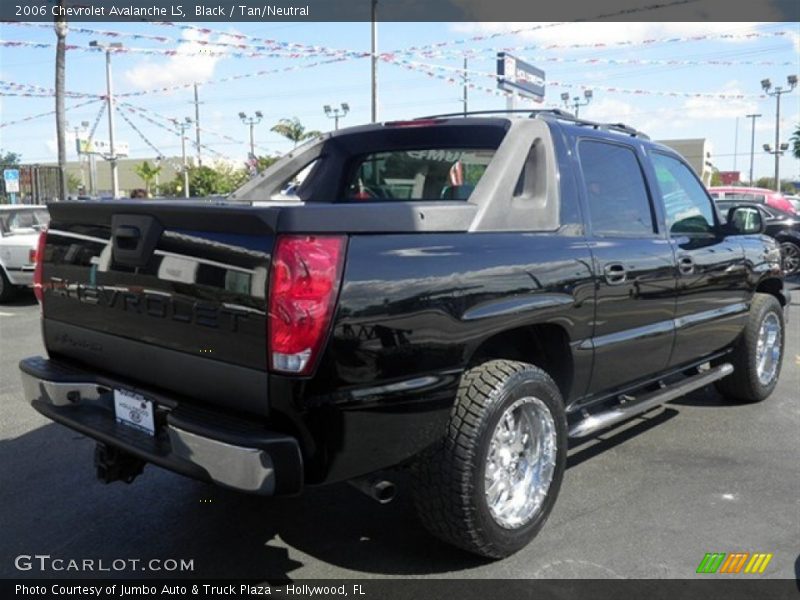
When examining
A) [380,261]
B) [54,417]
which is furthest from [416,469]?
[54,417]

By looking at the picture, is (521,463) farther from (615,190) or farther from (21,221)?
(21,221)

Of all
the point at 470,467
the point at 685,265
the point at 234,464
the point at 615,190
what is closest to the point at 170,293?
the point at 234,464

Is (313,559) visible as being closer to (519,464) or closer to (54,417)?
(519,464)

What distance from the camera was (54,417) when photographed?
10.2 ft

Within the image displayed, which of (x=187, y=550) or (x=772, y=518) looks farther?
(x=772, y=518)

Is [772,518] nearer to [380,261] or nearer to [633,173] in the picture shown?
[633,173]

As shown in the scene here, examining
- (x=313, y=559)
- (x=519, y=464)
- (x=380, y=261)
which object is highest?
(x=380, y=261)

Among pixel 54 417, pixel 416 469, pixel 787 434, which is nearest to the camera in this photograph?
pixel 416 469

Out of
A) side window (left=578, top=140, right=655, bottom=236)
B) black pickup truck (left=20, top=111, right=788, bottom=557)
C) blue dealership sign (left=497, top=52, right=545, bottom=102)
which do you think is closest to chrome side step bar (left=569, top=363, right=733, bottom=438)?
black pickup truck (left=20, top=111, right=788, bottom=557)

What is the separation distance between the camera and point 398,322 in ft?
8.47

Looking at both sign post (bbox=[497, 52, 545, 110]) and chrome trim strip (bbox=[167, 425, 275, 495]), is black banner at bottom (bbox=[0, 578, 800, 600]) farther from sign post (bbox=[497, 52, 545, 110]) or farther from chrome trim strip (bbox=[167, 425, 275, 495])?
sign post (bbox=[497, 52, 545, 110])

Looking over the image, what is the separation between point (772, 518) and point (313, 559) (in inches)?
87.5

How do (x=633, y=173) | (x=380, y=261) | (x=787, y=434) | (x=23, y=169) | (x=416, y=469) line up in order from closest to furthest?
(x=380, y=261) < (x=416, y=469) < (x=633, y=173) < (x=787, y=434) < (x=23, y=169)

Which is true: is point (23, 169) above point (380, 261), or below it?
above
